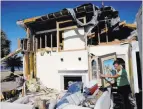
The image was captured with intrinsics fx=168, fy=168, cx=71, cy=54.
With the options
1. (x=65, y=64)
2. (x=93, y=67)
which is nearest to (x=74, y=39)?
(x=65, y=64)

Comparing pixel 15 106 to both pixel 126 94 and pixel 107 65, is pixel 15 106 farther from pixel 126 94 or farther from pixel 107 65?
pixel 107 65

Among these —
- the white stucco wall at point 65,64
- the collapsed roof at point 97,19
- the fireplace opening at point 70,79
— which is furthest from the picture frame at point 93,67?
the collapsed roof at point 97,19

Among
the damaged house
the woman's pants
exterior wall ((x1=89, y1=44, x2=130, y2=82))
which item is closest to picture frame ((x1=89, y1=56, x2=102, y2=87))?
the damaged house

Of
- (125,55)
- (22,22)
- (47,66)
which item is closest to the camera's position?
(125,55)

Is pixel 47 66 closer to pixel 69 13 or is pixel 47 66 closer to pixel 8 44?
pixel 69 13

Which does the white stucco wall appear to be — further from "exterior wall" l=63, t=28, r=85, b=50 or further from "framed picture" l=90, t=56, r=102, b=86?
"exterior wall" l=63, t=28, r=85, b=50

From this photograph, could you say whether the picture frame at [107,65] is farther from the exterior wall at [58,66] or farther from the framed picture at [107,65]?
the exterior wall at [58,66]

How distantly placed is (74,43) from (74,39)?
34 centimetres

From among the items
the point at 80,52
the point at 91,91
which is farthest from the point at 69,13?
the point at 91,91

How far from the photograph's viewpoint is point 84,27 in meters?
13.4

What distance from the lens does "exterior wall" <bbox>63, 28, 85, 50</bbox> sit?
13.6 metres

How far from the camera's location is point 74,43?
1410 cm

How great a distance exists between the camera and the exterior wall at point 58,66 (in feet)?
42.5

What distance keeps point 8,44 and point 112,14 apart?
70.0 feet
